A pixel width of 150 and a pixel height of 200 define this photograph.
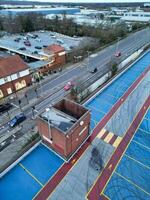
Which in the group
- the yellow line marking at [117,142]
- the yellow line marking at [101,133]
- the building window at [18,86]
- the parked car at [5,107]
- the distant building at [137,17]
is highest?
the distant building at [137,17]

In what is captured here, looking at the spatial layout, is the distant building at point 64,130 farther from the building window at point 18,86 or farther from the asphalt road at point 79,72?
the building window at point 18,86

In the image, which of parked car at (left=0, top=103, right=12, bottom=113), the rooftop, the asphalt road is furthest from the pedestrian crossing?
the rooftop

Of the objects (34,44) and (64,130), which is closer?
(64,130)

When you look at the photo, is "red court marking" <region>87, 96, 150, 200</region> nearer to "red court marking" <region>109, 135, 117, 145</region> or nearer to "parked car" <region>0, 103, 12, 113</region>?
"red court marking" <region>109, 135, 117, 145</region>

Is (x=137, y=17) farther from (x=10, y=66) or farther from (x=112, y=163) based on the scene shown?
(x=112, y=163)

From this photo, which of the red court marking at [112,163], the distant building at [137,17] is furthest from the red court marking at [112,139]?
the distant building at [137,17]

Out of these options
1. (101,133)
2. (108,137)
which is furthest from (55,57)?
(108,137)

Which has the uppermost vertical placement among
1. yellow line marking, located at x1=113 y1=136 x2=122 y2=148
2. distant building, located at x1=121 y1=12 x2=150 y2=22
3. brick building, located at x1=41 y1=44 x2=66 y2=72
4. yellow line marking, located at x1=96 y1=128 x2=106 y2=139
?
distant building, located at x1=121 y1=12 x2=150 y2=22
